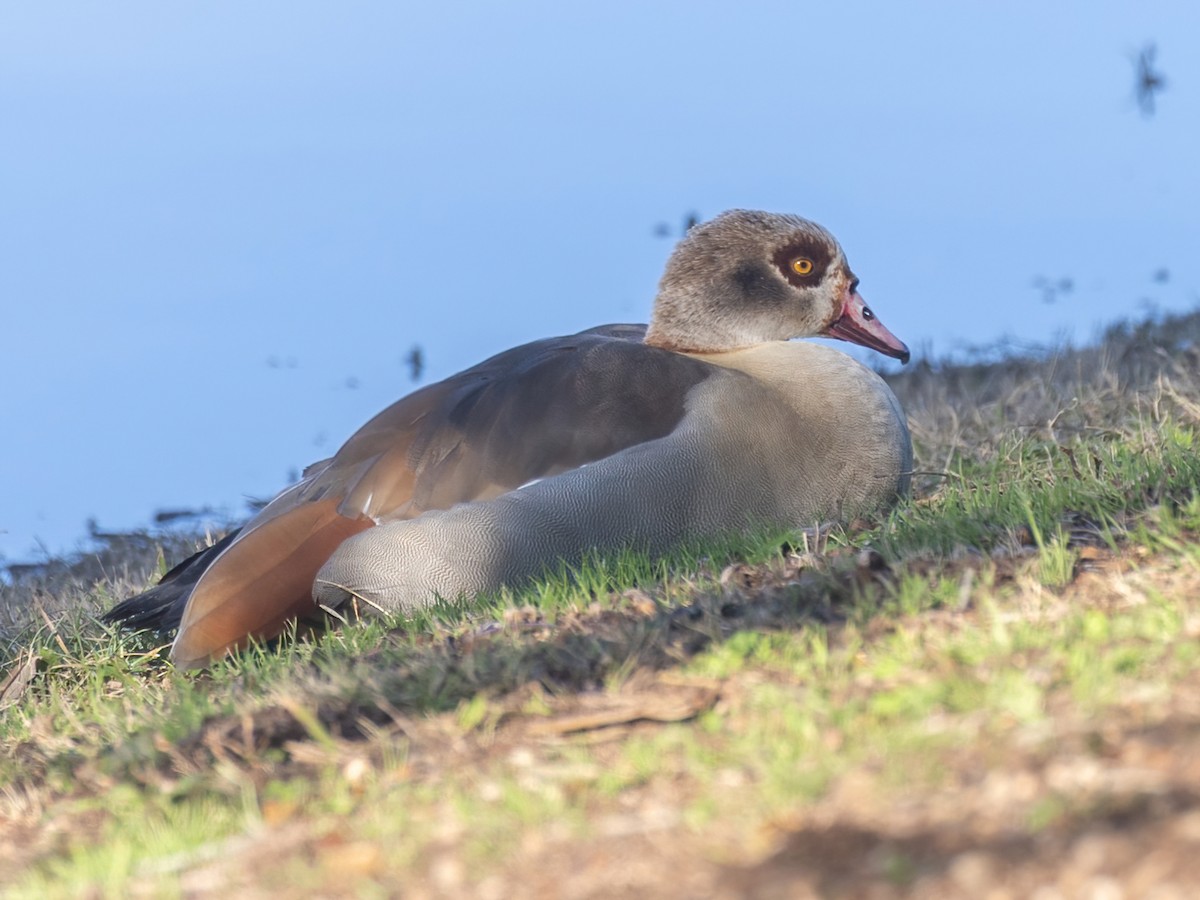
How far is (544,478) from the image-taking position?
5836mm

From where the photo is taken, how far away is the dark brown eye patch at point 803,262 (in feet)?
22.0

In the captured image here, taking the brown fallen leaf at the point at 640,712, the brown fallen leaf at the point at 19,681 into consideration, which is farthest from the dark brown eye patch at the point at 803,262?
the brown fallen leaf at the point at 640,712

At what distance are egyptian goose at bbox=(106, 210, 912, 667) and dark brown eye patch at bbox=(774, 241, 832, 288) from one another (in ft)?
1.51

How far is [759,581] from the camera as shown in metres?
4.62

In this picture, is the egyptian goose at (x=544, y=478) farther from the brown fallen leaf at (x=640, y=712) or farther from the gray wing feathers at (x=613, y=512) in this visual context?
the brown fallen leaf at (x=640, y=712)

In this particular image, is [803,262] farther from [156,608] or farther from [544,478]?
[156,608]

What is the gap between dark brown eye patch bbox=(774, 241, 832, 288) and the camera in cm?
671

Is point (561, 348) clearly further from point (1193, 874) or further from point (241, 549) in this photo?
point (1193, 874)

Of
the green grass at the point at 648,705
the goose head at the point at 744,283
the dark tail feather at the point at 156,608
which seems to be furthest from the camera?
the goose head at the point at 744,283

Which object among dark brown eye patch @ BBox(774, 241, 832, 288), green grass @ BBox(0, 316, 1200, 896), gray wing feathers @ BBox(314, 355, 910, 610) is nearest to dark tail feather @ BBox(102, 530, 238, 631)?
gray wing feathers @ BBox(314, 355, 910, 610)

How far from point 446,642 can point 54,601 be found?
11.4 ft

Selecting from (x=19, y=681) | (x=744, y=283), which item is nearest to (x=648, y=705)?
(x=19, y=681)

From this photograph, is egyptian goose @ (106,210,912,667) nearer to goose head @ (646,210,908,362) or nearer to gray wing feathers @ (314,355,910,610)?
gray wing feathers @ (314,355,910,610)

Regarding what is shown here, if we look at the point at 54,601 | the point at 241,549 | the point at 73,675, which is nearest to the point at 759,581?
the point at 241,549
